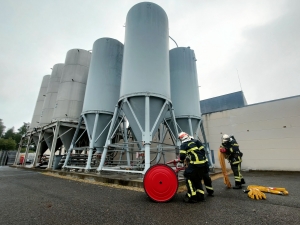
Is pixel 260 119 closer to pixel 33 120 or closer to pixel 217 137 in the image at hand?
pixel 217 137

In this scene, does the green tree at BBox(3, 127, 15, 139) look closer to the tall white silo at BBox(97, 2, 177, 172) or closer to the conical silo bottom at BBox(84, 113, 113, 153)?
the conical silo bottom at BBox(84, 113, 113, 153)

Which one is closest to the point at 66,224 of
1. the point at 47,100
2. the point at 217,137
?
the point at 217,137

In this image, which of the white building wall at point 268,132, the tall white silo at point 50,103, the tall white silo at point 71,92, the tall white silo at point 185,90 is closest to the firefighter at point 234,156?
the tall white silo at point 185,90

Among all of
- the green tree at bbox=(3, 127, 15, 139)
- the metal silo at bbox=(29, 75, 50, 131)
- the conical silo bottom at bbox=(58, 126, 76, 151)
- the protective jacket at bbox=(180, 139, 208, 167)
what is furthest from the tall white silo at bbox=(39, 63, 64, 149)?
the green tree at bbox=(3, 127, 15, 139)

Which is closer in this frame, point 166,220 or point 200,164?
point 166,220

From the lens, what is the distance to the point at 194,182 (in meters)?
3.35

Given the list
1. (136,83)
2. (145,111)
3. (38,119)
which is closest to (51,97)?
(38,119)

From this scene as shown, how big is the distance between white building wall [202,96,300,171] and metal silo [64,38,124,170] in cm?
887

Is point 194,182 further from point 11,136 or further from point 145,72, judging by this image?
point 11,136

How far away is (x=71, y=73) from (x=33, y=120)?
28.0ft

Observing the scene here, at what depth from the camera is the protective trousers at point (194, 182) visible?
312 centimetres

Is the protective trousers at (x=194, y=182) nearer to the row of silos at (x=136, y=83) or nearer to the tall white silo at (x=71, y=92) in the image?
the row of silos at (x=136, y=83)

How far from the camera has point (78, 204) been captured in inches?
116

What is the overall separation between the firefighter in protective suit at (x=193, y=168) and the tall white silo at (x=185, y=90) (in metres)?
5.33
